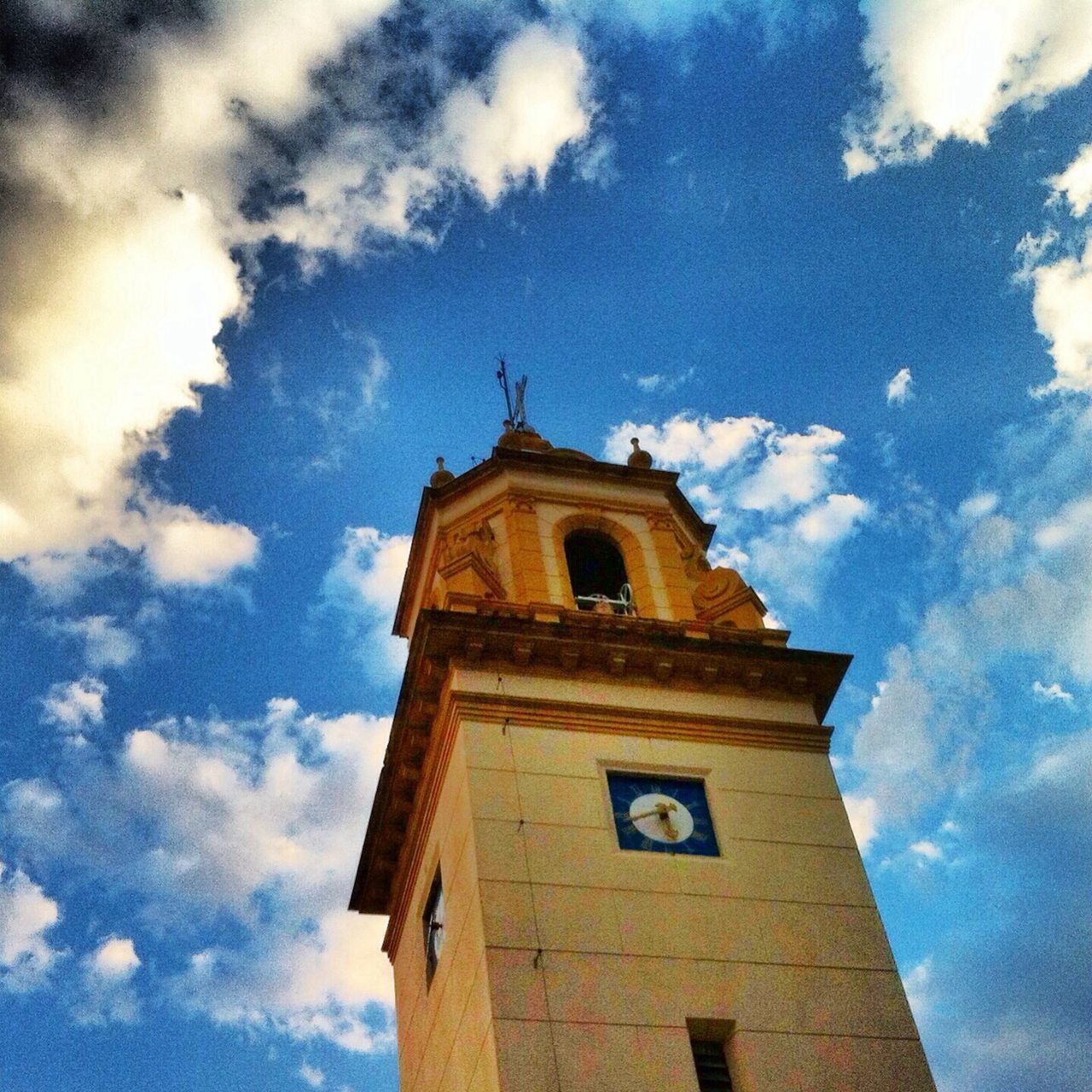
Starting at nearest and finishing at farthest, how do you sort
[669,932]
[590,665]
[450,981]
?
[669,932]
[450,981]
[590,665]

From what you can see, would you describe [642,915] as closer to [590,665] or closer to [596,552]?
[590,665]

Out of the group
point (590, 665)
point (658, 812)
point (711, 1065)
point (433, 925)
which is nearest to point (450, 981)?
point (433, 925)

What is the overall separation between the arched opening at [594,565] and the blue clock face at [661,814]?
272 inches

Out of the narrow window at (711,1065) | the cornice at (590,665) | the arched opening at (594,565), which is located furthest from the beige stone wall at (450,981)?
the arched opening at (594,565)

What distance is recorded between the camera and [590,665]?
986 inches

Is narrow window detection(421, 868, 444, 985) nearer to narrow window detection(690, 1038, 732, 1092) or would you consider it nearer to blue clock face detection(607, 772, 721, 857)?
blue clock face detection(607, 772, 721, 857)

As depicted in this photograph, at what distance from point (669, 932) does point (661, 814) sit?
2.48 metres

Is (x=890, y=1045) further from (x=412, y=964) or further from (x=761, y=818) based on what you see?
(x=412, y=964)

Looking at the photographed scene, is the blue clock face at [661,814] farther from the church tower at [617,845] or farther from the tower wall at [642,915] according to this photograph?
the tower wall at [642,915]

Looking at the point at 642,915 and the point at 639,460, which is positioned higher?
the point at 639,460

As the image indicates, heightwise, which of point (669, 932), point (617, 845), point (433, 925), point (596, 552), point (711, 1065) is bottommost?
point (711, 1065)

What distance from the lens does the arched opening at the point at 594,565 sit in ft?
99.5

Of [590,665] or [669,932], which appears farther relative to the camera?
[590,665]

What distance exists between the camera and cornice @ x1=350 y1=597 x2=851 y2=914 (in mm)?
24453
